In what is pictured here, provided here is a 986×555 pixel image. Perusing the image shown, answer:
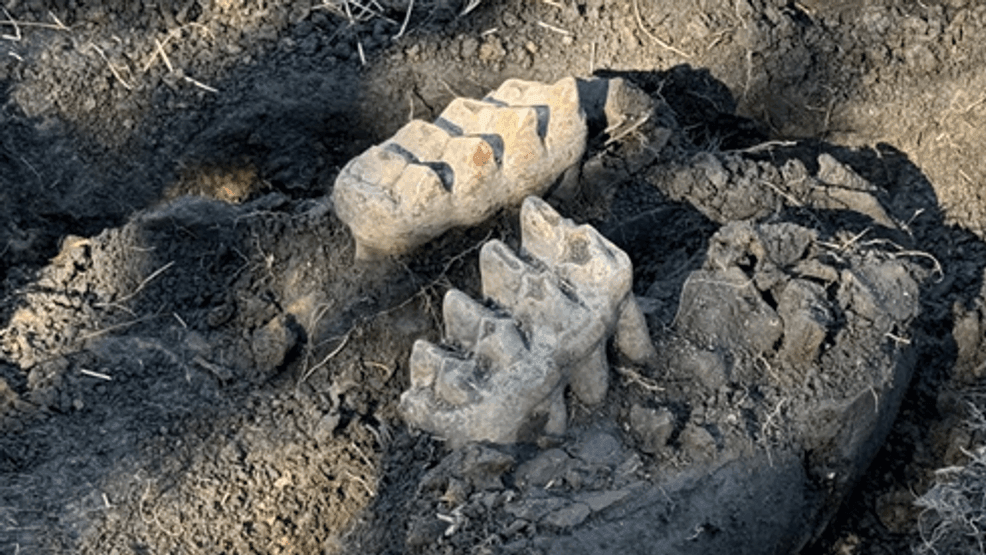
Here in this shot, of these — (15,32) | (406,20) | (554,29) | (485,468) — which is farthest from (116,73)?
(485,468)

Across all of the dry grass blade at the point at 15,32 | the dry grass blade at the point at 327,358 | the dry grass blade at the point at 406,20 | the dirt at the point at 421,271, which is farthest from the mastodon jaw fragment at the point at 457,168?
the dry grass blade at the point at 15,32

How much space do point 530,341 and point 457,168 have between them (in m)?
0.52

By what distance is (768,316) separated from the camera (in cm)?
337

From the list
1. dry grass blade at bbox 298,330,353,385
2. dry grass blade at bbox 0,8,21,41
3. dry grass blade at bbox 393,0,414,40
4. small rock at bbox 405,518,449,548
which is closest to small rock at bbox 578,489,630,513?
small rock at bbox 405,518,449,548

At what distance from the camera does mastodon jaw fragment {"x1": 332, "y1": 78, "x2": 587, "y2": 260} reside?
3.45m

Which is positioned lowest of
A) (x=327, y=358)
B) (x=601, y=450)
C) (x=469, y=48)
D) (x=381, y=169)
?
(x=327, y=358)

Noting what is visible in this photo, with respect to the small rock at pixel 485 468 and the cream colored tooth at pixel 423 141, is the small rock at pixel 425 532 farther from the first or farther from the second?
the cream colored tooth at pixel 423 141

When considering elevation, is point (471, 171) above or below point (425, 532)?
above

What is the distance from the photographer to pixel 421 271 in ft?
11.9

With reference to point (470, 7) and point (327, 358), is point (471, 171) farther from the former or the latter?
point (470, 7)

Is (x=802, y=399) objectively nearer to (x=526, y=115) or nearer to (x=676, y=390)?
(x=676, y=390)

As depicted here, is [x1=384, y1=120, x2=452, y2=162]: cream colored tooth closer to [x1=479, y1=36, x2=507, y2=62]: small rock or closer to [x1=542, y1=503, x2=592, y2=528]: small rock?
[x1=479, y1=36, x2=507, y2=62]: small rock

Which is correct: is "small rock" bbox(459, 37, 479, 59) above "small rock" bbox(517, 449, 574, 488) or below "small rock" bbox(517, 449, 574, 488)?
above

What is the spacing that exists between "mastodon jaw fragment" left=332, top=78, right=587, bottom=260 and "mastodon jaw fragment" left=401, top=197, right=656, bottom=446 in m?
0.20
